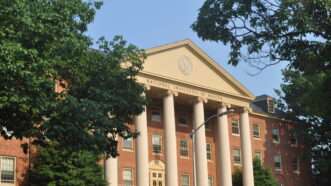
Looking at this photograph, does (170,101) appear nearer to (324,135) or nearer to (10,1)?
(324,135)

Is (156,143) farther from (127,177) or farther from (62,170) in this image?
(62,170)

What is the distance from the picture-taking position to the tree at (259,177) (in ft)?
214

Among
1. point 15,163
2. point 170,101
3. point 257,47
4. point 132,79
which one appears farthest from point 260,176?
point 257,47

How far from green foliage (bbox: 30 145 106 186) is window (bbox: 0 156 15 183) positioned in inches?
66.5

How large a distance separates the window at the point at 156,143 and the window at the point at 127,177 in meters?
3.77

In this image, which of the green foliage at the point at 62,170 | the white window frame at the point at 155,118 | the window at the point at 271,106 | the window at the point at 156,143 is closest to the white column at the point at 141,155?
the window at the point at 156,143

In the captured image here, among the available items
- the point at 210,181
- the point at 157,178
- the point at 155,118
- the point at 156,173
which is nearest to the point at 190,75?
the point at 155,118

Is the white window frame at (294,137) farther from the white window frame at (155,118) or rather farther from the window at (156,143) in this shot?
the window at (156,143)

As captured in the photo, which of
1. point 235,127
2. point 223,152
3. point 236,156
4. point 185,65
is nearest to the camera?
point 185,65

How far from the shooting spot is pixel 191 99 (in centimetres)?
6109

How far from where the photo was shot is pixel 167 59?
58.2 meters

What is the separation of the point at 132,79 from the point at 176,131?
120ft

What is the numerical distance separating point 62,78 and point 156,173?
115 feet

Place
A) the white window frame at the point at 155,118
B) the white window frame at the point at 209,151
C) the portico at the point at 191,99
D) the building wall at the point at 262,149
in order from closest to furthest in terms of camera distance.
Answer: the portico at the point at 191,99, the building wall at the point at 262,149, the white window frame at the point at 155,118, the white window frame at the point at 209,151
